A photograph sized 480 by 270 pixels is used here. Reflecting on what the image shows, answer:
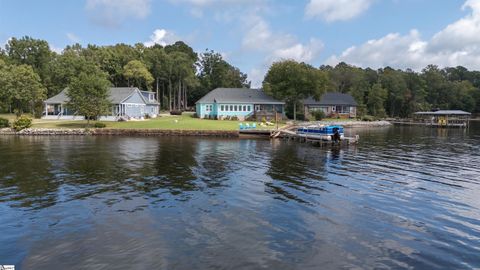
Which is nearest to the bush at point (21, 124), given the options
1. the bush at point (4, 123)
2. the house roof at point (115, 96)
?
the bush at point (4, 123)

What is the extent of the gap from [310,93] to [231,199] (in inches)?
2378

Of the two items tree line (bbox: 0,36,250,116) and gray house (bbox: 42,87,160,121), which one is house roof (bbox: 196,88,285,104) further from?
Answer: tree line (bbox: 0,36,250,116)

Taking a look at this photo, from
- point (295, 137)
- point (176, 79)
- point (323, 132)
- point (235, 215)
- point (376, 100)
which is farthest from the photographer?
point (376, 100)

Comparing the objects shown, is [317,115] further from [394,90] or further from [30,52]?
[30,52]

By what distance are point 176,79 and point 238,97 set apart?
2949cm

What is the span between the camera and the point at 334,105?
300 ft

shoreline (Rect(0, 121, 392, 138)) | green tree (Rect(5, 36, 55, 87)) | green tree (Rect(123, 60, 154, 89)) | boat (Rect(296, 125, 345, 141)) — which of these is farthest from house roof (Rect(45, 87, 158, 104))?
boat (Rect(296, 125, 345, 141))

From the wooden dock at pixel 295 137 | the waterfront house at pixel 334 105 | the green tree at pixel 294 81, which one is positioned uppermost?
the green tree at pixel 294 81

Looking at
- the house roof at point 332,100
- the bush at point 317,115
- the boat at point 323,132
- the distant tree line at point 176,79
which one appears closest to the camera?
the boat at point 323,132

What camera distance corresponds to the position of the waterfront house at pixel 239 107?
74.1 metres

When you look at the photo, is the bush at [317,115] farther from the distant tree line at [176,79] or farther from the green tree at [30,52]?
the green tree at [30,52]

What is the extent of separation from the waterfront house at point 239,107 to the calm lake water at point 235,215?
45.9 meters

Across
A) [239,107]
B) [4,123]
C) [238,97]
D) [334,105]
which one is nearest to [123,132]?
[4,123]

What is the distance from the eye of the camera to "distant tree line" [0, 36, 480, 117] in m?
71.6
